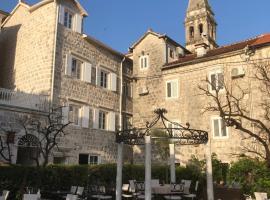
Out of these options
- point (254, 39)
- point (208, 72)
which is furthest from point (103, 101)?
point (254, 39)

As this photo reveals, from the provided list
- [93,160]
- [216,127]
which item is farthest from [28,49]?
[216,127]

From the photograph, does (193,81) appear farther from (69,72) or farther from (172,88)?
(69,72)

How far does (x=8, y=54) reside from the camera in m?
23.4

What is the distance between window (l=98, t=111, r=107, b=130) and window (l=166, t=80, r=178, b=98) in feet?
15.8

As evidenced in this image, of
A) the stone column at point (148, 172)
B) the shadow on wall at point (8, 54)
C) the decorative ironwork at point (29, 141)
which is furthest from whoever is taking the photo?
the shadow on wall at point (8, 54)

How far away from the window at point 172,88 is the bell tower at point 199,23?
1748 cm

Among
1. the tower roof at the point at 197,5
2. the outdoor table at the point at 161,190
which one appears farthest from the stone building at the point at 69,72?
the tower roof at the point at 197,5

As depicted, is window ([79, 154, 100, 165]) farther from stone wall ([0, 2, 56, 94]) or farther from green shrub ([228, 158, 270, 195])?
green shrub ([228, 158, 270, 195])

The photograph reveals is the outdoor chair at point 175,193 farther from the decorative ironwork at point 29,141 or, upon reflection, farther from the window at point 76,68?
the window at point 76,68

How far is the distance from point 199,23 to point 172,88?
20681 millimetres

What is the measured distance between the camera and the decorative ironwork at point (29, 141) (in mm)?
17906

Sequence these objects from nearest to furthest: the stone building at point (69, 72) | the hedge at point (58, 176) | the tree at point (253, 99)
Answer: the hedge at point (58, 176), the tree at point (253, 99), the stone building at point (69, 72)

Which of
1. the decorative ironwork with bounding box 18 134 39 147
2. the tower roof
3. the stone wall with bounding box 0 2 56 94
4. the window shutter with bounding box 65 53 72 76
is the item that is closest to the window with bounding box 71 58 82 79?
the window shutter with bounding box 65 53 72 76

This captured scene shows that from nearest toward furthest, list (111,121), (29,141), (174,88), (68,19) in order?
(29,141)
(68,19)
(111,121)
(174,88)
